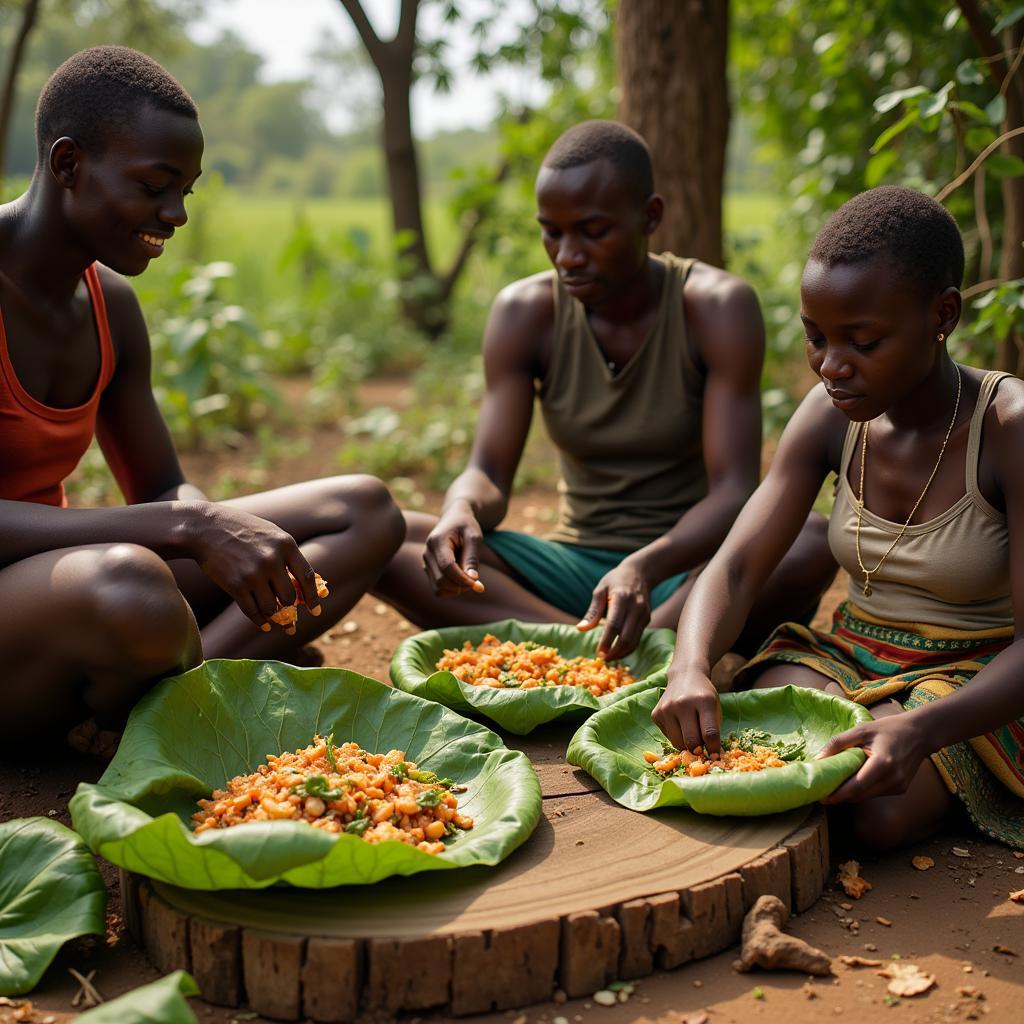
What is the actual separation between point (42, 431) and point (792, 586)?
1.94m

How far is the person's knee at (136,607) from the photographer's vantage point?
7.59 ft

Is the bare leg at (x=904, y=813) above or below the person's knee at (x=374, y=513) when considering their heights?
below

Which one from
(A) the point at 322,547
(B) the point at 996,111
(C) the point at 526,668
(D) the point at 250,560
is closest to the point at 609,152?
(B) the point at 996,111

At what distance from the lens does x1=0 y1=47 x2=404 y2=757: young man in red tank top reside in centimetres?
238

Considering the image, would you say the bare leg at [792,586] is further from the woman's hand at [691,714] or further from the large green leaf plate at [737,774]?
the woman's hand at [691,714]

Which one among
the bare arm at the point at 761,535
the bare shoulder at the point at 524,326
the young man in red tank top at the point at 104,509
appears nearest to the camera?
the young man in red tank top at the point at 104,509

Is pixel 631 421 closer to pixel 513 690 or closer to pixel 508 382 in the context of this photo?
pixel 508 382

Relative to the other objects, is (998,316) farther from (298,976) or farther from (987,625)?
(298,976)

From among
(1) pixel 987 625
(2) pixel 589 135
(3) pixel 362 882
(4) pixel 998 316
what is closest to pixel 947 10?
(4) pixel 998 316

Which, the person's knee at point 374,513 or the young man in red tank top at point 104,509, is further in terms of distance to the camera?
the person's knee at point 374,513

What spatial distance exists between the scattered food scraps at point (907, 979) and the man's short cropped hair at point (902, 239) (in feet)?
4.29

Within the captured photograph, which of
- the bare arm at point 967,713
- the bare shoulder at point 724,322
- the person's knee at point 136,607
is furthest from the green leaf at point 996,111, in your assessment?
the person's knee at point 136,607

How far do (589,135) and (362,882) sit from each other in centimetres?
220

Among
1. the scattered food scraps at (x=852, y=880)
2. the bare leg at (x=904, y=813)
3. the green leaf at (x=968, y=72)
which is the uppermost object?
the green leaf at (x=968, y=72)
